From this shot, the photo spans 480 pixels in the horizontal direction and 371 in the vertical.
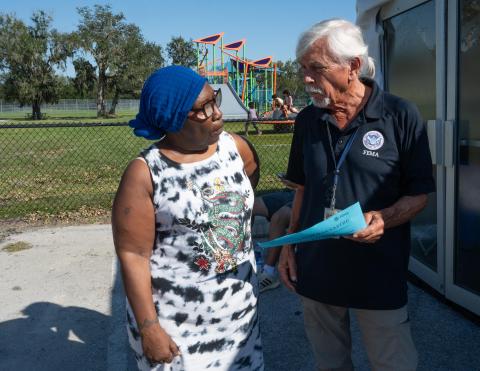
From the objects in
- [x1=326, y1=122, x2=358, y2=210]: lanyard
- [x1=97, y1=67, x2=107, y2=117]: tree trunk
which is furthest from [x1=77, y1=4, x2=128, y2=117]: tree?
[x1=326, y1=122, x2=358, y2=210]: lanyard

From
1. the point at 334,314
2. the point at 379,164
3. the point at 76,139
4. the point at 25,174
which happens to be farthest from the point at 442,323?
the point at 76,139

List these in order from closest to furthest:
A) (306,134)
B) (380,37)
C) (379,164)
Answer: (379,164), (306,134), (380,37)

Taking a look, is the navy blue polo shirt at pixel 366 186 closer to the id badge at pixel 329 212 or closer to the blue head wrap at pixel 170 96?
the id badge at pixel 329 212

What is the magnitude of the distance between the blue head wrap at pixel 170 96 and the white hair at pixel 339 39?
54cm

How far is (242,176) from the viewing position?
77.5 inches

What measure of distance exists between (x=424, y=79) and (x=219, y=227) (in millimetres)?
2761

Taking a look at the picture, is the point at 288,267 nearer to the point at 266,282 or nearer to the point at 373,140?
the point at 373,140

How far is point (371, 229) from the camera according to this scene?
5.91 ft

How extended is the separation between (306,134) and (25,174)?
957 centimetres

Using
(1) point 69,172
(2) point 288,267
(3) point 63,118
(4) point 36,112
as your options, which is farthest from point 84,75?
(2) point 288,267

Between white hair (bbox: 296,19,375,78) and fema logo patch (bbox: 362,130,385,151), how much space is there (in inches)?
12.3

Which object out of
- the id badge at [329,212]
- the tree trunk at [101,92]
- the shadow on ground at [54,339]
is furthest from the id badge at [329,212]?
the tree trunk at [101,92]

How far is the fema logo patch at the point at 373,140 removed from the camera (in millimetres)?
1948

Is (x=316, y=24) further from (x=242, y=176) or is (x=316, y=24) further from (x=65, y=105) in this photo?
(x=65, y=105)
